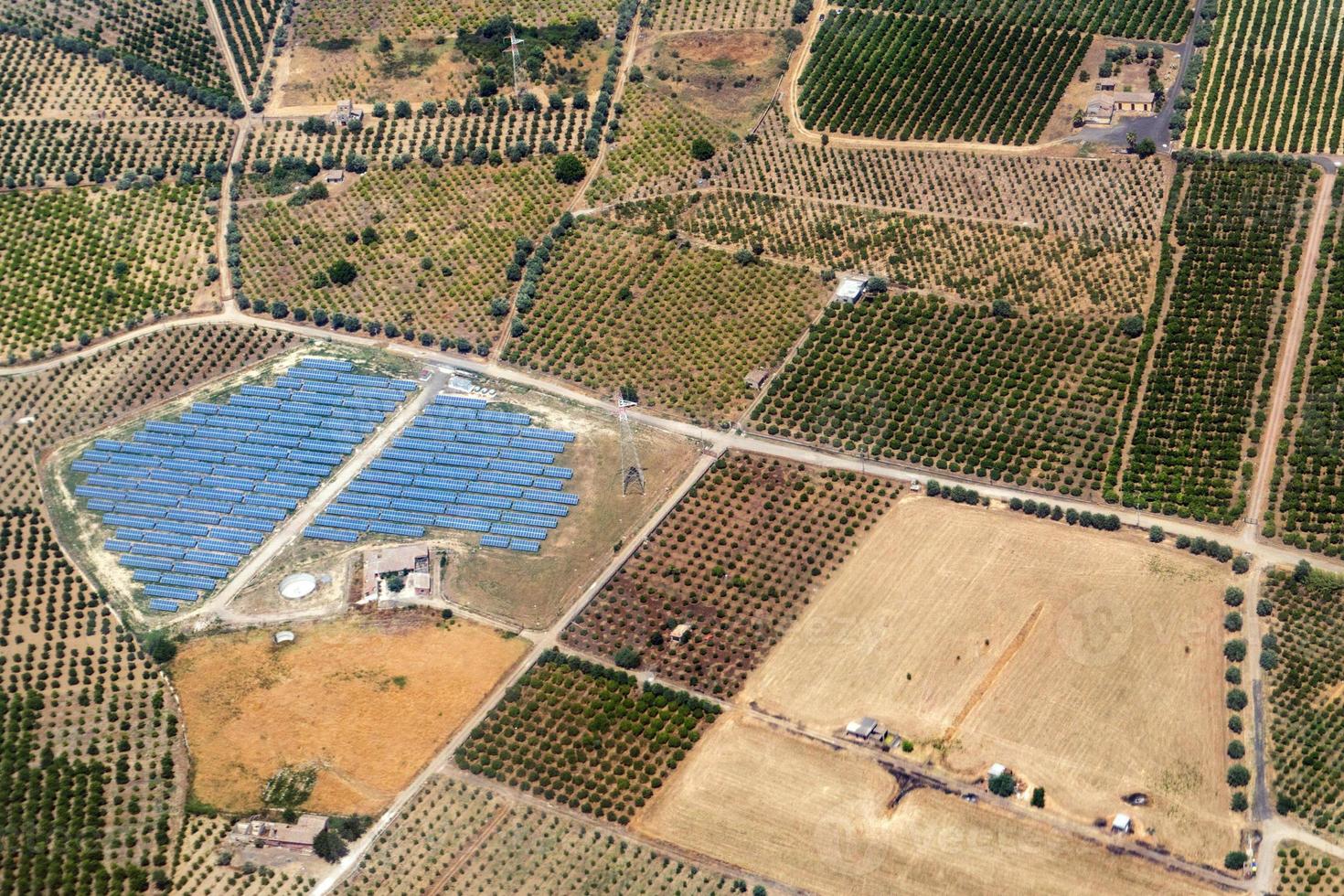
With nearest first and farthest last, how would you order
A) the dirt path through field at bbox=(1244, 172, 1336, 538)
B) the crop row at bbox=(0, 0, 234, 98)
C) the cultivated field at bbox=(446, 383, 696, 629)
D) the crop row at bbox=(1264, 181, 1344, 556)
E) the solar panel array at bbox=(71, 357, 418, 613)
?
1. the crop row at bbox=(1264, 181, 1344, 556)
2. the cultivated field at bbox=(446, 383, 696, 629)
3. the dirt path through field at bbox=(1244, 172, 1336, 538)
4. the solar panel array at bbox=(71, 357, 418, 613)
5. the crop row at bbox=(0, 0, 234, 98)

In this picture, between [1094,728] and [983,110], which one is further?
[983,110]

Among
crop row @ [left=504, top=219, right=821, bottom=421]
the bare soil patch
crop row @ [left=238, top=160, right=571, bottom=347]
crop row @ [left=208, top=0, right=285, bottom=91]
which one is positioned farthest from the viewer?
crop row @ [left=208, top=0, right=285, bottom=91]

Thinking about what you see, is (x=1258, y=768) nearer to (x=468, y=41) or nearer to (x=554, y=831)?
(x=554, y=831)

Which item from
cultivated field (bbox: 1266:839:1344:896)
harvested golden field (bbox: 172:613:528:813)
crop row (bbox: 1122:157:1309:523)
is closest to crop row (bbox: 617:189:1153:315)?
crop row (bbox: 1122:157:1309:523)

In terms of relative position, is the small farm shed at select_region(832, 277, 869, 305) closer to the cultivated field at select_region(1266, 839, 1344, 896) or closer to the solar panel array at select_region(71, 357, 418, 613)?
the solar panel array at select_region(71, 357, 418, 613)

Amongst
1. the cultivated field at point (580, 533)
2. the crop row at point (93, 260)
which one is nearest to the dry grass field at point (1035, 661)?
the cultivated field at point (580, 533)

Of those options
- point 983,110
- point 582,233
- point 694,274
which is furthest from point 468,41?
point 983,110

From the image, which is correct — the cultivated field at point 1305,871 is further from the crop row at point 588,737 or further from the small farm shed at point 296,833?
the small farm shed at point 296,833
